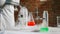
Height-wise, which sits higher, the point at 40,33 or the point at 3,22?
the point at 3,22

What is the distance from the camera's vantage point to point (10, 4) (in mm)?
1263

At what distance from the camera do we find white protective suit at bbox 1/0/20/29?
4.10ft

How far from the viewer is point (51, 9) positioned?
4.05 ft

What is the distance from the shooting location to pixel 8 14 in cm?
125

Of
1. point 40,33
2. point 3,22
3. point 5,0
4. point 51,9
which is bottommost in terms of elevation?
point 40,33

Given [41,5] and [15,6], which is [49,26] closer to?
[41,5]

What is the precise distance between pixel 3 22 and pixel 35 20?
1.11ft

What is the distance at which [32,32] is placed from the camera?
48.1 inches

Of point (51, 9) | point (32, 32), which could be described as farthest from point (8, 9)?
point (51, 9)

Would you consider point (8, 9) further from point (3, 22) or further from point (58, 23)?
point (58, 23)

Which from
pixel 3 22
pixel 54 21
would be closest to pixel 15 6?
pixel 3 22

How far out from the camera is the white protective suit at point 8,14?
1249 mm

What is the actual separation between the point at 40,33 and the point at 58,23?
0.21m

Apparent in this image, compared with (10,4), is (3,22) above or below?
below
